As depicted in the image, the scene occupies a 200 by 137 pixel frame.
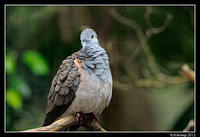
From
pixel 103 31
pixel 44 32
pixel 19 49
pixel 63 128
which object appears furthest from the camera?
pixel 103 31

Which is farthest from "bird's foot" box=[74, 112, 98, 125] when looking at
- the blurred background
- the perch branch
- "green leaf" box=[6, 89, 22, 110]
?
the blurred background

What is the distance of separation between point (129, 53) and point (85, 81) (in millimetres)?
1425

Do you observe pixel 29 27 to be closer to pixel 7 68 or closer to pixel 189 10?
pixel 7 68

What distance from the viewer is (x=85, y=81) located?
7.20 ft

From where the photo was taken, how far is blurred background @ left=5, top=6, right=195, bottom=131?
3137 mm

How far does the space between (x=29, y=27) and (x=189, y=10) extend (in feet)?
4.74

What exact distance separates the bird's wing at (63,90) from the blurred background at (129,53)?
0.77 m

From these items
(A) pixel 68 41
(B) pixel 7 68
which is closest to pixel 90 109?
(B) pixel 7 68

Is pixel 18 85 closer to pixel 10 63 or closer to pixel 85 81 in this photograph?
pixel 10 63

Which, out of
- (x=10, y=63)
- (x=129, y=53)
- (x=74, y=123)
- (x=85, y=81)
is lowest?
(x=74, y=123)

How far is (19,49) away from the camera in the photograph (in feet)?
10.00

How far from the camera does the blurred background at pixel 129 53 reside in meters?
3.14

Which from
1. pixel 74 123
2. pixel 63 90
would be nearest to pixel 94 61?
pixel 63 90

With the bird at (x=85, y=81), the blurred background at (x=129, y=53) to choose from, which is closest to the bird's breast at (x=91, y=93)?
the bird at (x=85, y=81)
